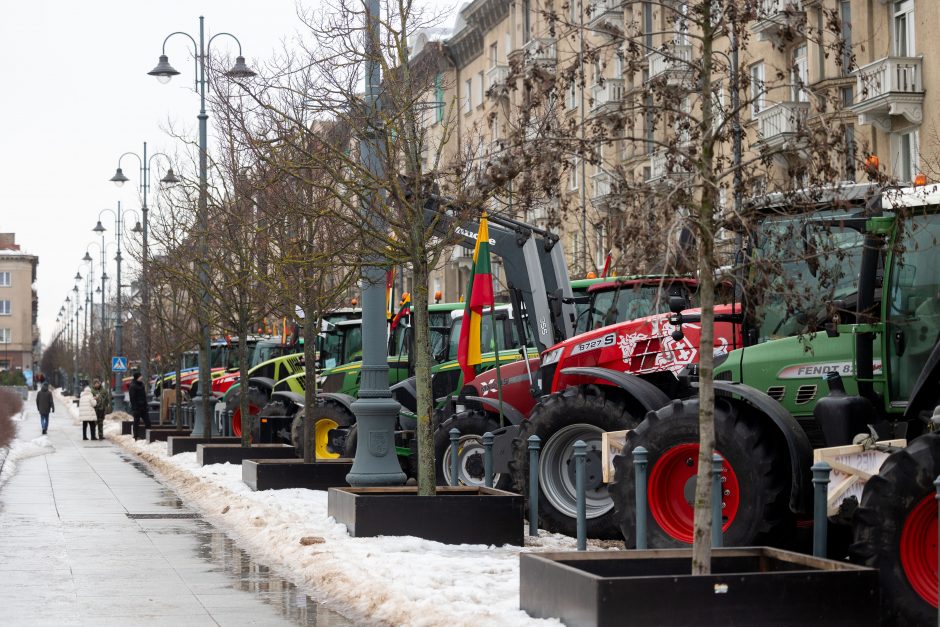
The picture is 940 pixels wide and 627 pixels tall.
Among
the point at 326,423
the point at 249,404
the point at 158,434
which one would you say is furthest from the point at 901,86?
the point at 158,434

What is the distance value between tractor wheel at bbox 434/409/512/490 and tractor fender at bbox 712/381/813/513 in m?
6.91

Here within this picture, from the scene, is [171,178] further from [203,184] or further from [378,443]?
[378,443]

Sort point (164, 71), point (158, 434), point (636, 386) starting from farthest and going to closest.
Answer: point (158, 434) < point (164, 71) < point (636, 386)

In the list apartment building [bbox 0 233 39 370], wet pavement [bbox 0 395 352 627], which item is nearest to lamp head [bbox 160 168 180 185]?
wet pavement [bbox 0 395 352 627]

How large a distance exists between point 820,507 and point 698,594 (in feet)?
5.70

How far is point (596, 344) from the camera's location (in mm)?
15258

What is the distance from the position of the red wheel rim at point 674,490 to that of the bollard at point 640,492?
0.31 meters

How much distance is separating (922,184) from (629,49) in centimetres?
239

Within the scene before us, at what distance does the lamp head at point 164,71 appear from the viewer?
97.8 feet

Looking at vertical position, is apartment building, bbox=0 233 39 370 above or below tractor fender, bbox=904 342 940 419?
above

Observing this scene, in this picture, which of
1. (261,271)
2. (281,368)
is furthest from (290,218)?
(281,368)

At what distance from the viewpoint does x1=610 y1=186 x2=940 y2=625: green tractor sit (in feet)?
27.6

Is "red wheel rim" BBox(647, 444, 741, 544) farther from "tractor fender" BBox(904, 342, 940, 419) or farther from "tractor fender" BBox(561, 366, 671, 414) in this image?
"tractor fender" BBox(561, 366, 671, 414)

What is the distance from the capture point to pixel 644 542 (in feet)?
36.0
